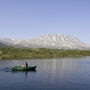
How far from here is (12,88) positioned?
130ft

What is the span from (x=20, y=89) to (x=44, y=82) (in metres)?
8.16

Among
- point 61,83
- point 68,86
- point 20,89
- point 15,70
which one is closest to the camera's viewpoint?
point 20,89

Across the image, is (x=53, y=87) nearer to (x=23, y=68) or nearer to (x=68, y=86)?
(x=68, y=86)

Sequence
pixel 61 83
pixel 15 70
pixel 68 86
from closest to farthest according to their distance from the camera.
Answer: pixel 68 86
pixel 61 83
pixel 15 70

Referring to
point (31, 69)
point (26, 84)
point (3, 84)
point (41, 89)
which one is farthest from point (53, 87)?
point (31, 69)

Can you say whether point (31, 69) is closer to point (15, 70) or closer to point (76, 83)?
point (15, 70)

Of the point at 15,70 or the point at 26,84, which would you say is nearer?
the point at 26,84

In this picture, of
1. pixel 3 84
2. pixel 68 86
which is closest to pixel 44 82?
pixel 68 86

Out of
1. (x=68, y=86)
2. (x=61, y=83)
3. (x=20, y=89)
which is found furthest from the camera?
(x=61, y=83)

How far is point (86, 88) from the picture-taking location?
1571 inches

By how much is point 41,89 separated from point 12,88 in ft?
20.0

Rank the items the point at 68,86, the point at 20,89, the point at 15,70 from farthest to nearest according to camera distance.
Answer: the point at 15,70
the point at 68,86
the point at 20,89

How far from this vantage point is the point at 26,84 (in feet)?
143

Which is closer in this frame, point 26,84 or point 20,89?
point 20,89
